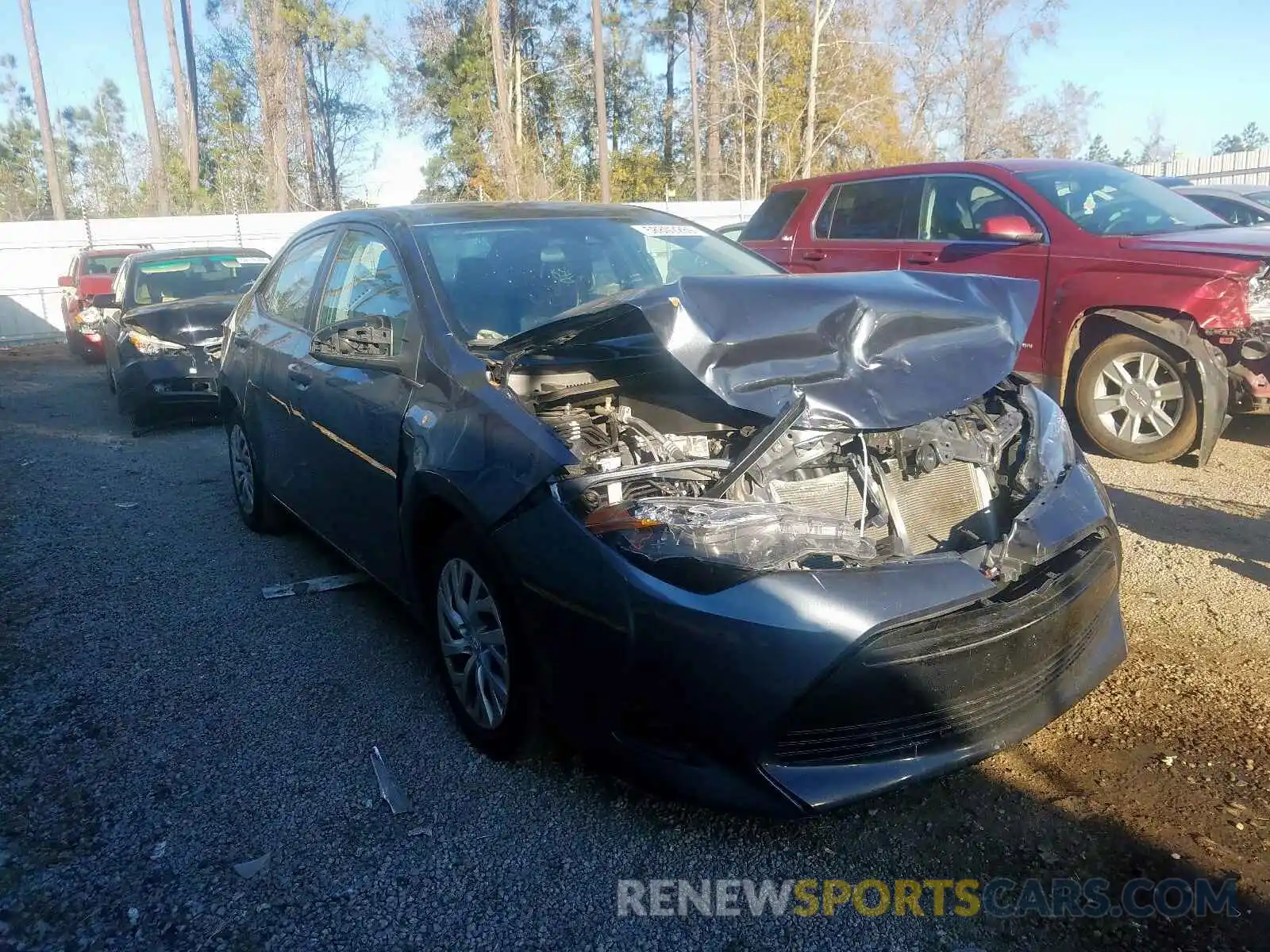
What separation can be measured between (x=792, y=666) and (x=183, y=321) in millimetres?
8059

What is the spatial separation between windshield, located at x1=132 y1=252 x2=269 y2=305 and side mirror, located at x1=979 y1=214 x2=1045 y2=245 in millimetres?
7620

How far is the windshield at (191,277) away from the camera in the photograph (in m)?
10.4

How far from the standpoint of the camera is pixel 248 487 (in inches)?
216

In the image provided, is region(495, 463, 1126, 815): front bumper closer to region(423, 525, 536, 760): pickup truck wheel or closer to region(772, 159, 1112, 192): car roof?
region(423, 525, 536, 760): pickup truck wheel

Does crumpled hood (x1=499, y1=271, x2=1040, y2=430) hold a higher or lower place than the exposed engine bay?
higher

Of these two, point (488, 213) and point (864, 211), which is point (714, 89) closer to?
point (864, 211)

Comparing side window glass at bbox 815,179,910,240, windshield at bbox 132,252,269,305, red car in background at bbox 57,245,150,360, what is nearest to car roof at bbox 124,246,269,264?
windshield at bbox 132,252,269,305

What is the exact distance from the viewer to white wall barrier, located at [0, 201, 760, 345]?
21234mm

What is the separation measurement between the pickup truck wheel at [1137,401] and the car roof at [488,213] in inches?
119

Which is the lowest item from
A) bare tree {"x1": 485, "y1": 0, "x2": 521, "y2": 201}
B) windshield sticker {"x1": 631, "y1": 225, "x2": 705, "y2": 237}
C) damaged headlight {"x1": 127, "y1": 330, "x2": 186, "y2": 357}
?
damaged headlight {"x1": 127, "y1": 330, "x2": 186, "y2": 357}

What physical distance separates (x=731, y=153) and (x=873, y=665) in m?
38.8

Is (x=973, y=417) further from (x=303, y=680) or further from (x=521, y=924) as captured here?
(x=303, y=680)

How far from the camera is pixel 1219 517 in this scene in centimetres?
491

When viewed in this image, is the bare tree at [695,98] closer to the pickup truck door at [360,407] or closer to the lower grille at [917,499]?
the pickup truck door at [360,407]
